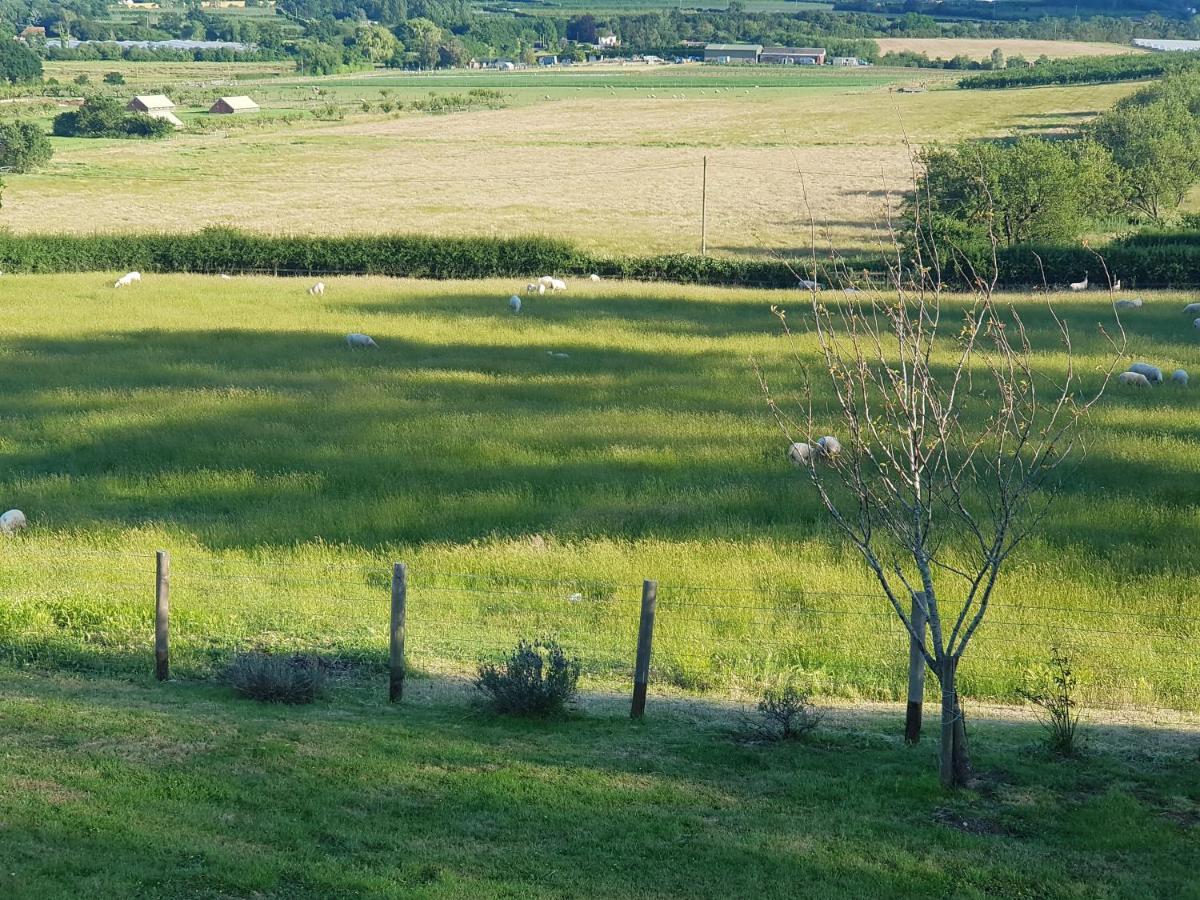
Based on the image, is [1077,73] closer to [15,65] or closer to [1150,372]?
[15,65]

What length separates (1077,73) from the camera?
164750 millimetres

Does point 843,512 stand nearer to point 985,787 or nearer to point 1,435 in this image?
point 985,787

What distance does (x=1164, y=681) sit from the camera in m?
14.6

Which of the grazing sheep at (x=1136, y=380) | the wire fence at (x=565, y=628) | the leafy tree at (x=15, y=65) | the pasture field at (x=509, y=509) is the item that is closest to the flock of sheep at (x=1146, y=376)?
the grazing sheep at (x=1136, y=380)

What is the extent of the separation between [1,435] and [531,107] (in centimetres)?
14069

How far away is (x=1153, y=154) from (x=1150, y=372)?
46.5m

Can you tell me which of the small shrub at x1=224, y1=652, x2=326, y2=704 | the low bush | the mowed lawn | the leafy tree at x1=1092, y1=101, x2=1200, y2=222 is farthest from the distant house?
the mowed lawn

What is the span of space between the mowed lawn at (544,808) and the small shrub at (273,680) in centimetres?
29

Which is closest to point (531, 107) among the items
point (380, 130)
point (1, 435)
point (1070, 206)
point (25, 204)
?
point (380, 130)

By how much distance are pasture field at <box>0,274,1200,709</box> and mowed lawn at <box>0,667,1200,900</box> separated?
2.36 metres

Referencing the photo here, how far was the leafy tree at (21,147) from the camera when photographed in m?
100

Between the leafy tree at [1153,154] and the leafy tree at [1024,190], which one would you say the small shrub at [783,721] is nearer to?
the leafy tree at [1024,190]

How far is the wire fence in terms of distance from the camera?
14.4 metres

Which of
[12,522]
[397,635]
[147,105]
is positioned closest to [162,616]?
[397,635]
